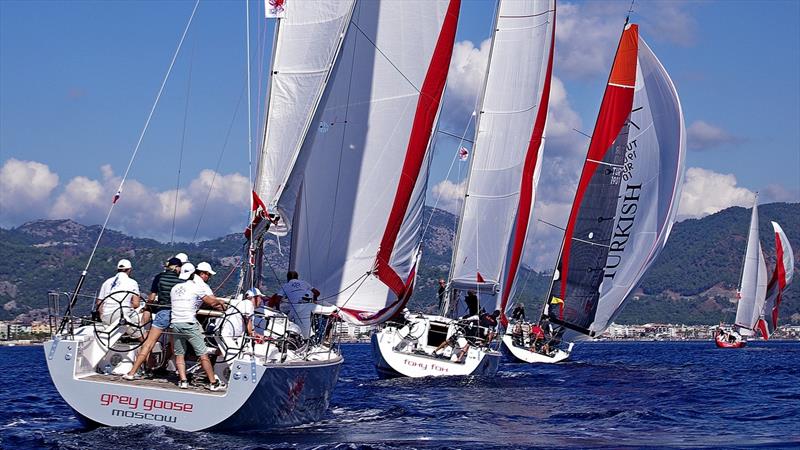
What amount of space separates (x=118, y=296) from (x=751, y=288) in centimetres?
5943

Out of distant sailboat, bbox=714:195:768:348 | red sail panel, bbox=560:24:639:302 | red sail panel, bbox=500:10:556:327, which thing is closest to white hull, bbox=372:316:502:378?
red sail panel, bbox=500:10:556:327

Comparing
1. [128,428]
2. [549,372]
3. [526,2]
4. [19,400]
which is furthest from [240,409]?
[526,2]

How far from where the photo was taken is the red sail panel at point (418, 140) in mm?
18734

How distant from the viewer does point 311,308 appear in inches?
617

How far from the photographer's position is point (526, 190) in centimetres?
3316

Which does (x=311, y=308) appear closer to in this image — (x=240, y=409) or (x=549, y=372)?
(x=240, y=409)

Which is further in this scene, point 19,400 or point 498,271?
point 498,271

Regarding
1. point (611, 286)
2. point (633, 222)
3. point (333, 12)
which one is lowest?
point (611, 286)

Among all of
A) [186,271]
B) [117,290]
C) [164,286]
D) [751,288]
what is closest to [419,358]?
[117,290]

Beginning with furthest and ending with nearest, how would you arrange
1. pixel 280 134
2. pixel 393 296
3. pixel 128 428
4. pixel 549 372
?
pixel 549 372
pixel 393 296
pixel 280 134
pixel 128 428

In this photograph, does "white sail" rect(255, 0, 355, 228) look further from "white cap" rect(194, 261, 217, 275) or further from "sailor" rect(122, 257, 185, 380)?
"white cap" rect(194, 261, 217, 275)

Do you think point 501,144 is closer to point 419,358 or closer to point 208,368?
point 419,358

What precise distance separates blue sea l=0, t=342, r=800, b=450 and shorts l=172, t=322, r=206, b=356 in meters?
0.98

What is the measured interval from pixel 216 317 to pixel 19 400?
7755 mm
